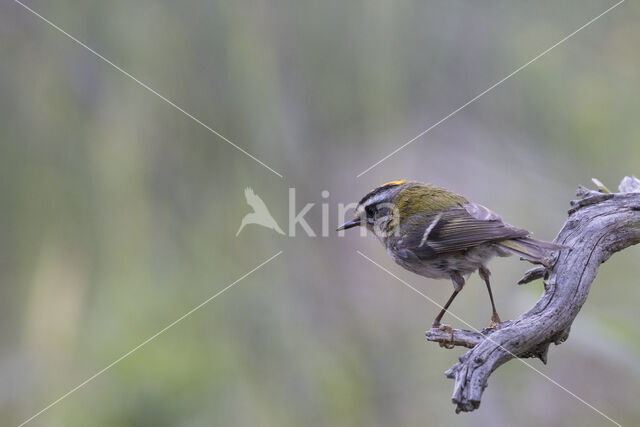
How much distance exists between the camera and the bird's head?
2901 millimetres

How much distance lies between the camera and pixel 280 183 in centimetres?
371

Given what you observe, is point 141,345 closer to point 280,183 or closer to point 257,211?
point 257,211

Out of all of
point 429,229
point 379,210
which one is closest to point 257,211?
point 379,210

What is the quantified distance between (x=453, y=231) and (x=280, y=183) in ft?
4.62

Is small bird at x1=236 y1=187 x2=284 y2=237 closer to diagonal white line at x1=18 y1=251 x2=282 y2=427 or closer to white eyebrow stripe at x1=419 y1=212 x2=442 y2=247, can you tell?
diagonal white line at x1=18 y1=251 x2=282 y2=427

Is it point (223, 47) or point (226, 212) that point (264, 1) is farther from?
point (226, 212)

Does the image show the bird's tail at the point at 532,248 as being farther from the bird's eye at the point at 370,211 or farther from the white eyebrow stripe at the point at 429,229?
the bird's eye at the point at 370,211

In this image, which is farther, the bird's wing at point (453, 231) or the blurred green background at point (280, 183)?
the blurred green background at point (280, 183)

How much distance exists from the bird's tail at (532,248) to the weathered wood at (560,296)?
7cm

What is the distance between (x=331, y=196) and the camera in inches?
147

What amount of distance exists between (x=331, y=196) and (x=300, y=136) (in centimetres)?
41

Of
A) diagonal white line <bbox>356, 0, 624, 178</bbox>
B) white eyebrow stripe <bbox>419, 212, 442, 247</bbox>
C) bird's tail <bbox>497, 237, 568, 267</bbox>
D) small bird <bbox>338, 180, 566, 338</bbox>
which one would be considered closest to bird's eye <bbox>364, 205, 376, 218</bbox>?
small bird <bbox>338, 180, 566, 338</bbox>

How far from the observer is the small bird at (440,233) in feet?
7.98

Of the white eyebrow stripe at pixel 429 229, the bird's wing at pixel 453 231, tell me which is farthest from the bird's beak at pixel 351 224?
the white eyebrow stripe at pixel 429 229
